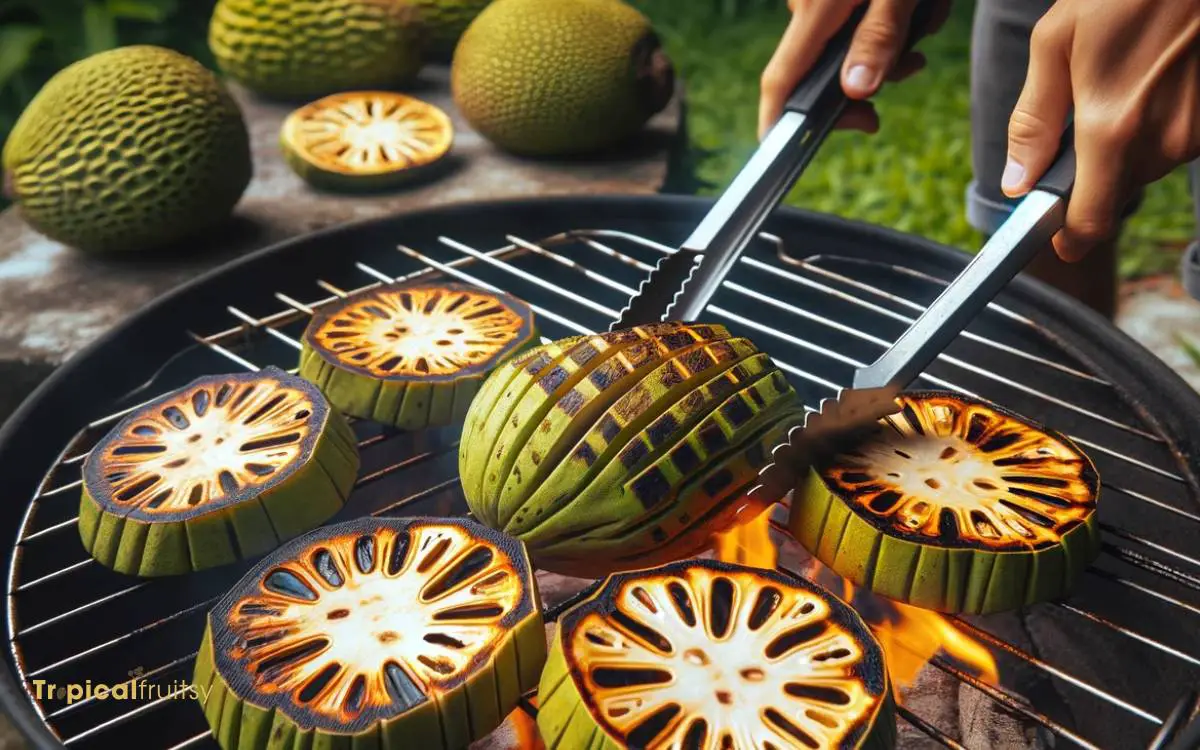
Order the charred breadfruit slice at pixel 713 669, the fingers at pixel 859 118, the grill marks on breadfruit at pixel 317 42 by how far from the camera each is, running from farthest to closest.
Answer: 1. the grill marks on breadfruit at pixel 317 42
2. the fingers at pixel 859 118
3. the charred breadfruit slice at pixel 713 669

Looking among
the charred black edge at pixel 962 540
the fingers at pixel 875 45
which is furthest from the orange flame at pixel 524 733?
the fingers at pixel 875 45

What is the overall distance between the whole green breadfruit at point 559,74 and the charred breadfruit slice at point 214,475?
62.9 inches

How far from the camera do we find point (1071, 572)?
152 cm

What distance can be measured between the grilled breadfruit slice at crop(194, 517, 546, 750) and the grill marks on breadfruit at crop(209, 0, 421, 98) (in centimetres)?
250

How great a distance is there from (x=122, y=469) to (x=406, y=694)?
2.31ft

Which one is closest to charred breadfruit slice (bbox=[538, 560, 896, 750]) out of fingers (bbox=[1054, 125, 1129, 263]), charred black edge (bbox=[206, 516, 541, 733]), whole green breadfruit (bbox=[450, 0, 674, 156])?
charred black edge (bbox=[206, 516, 541, 733])

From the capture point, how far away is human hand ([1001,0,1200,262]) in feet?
5.06

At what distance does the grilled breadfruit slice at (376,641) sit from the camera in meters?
1.23

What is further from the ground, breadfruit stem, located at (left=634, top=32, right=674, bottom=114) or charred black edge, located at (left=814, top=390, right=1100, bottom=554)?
charred black edge, located at (left=814, top=390, right=1100, bottom=554)

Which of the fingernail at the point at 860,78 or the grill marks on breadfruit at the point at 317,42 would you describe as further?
the grill marks on breadfruit at the point at 317,42

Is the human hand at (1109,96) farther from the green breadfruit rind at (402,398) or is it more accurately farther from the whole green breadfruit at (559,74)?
the whole green breadfruit at (559,74)

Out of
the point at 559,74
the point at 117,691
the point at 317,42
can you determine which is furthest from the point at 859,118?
the point at 317,42

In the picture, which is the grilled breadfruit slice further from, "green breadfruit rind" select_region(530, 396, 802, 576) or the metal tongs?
the metal tongs

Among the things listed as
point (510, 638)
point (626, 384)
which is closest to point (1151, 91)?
point (626, 384)
